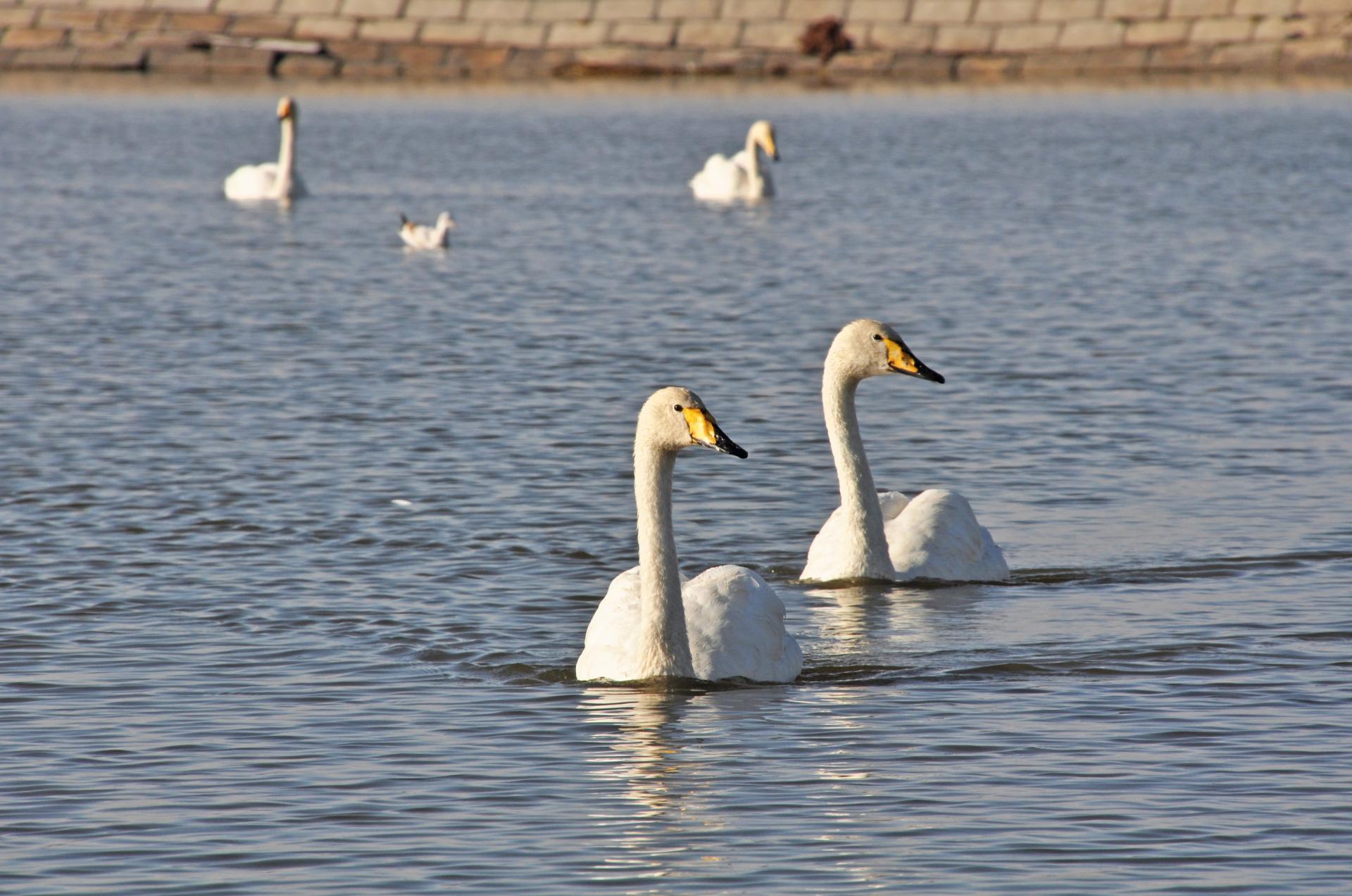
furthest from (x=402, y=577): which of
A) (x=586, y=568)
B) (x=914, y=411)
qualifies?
(x=914, y=411)

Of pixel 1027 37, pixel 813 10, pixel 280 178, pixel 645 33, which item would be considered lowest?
pixel 280 178

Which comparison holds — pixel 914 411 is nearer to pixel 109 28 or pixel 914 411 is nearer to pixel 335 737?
pixel 335 737

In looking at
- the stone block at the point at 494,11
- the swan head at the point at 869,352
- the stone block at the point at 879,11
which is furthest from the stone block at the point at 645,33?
the swan head at the point at 869,352

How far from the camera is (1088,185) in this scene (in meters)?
38.2

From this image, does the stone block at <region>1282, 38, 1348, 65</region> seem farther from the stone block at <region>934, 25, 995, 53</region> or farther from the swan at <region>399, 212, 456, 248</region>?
the swan at <region>399, 212, 456, 248</region>

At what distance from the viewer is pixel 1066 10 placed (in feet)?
203

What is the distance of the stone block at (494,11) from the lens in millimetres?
64688

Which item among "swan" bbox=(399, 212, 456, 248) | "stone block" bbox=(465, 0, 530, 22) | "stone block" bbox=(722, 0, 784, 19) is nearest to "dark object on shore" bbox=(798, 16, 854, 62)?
"stone block" bbox=(722, 0, 784, 19)

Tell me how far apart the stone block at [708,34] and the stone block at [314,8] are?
9258 mm

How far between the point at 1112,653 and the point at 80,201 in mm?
27497

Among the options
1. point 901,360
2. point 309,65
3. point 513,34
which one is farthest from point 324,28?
point 901,360

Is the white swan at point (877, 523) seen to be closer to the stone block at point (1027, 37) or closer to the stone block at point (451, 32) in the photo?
the stone block at point (1027, 37)

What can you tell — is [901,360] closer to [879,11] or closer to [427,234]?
[427,234]

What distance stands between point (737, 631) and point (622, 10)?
55317mm
